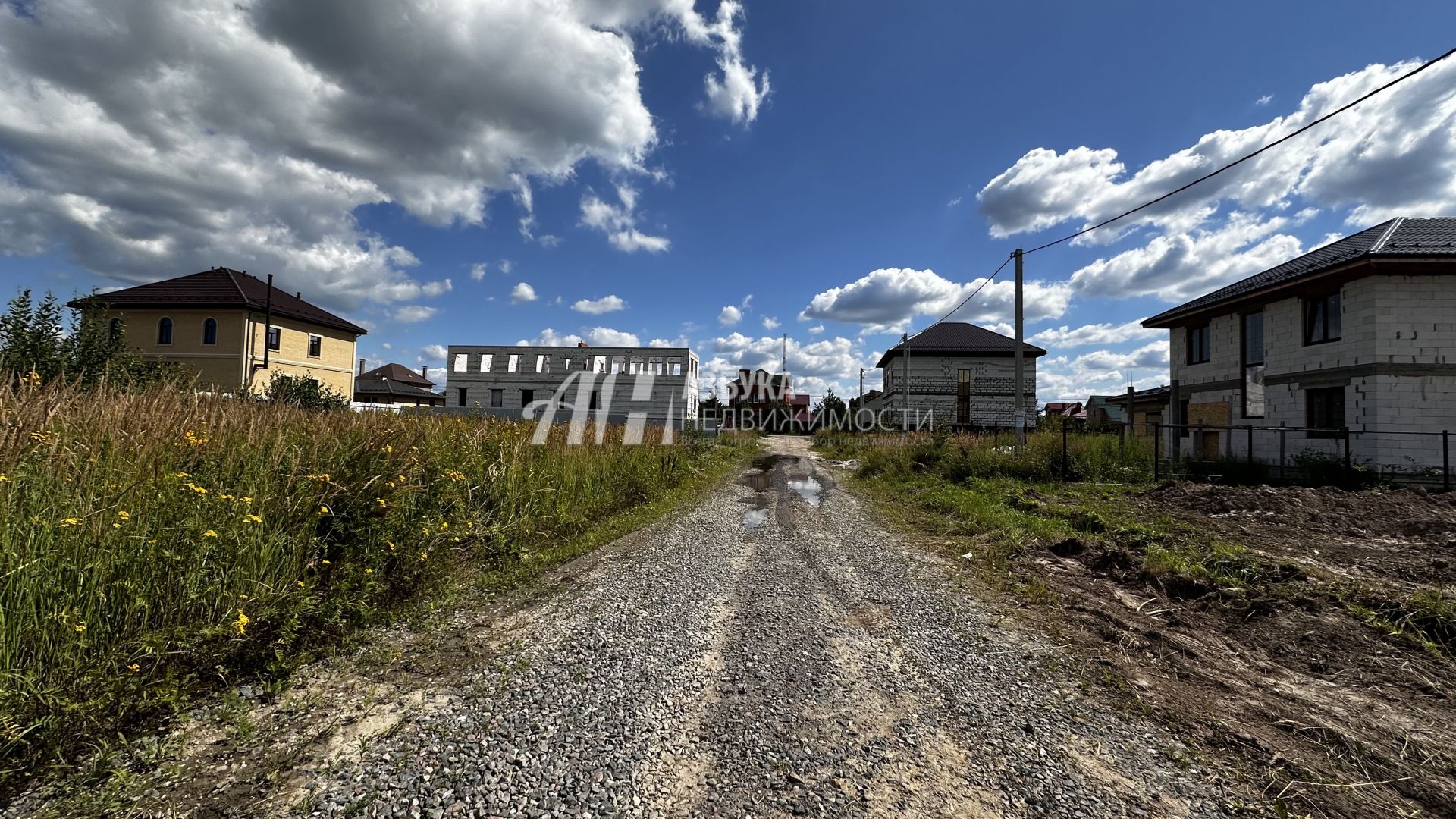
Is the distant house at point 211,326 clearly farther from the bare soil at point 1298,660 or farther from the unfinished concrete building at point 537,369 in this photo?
the bare soil at point 1298,660

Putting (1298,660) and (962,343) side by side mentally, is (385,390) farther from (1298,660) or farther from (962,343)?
(1298,660)

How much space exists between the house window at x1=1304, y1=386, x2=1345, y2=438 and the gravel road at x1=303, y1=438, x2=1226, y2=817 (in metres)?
13.2

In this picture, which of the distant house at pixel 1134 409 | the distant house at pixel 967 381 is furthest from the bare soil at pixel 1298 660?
the distant house at pixel 967 381

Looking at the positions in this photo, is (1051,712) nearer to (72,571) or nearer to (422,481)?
(72,571)

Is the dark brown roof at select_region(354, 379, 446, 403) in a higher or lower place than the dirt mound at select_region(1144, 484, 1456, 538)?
higher

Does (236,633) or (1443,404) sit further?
(1443,404)

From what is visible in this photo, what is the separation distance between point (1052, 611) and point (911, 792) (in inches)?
107

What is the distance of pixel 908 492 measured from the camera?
1050 cm

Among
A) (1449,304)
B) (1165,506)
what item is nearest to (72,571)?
(1165,506)

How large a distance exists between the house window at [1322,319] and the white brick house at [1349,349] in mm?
19

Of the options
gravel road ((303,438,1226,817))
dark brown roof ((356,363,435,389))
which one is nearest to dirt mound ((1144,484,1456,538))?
gravel road ((303,438,1226,817))

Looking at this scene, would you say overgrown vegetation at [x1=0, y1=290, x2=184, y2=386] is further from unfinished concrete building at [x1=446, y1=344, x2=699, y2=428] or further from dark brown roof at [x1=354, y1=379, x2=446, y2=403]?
dark brown roof at [x1=354, y1=379, x2=446, y2=403]

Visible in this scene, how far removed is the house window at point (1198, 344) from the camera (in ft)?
49.2

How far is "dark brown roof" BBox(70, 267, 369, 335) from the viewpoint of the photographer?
81.6ft
